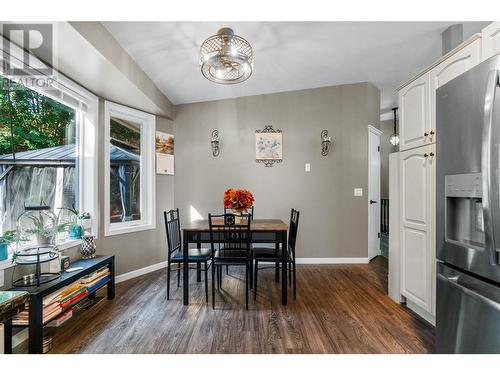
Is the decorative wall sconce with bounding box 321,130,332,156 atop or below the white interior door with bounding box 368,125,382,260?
atop

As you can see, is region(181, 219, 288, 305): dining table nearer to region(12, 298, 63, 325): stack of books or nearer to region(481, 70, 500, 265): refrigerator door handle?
region(12, 298, 63, 325): stack of books

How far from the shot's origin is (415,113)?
2072 millimetres

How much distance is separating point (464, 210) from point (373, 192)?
2725mm

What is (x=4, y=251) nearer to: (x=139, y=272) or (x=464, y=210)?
(x=139, y=272)

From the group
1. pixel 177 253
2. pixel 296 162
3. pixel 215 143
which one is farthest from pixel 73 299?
pixel 296 162

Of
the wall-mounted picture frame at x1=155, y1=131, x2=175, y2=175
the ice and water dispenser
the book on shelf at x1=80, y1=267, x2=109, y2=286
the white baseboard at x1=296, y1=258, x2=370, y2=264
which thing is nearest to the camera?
the ice and water dispenser

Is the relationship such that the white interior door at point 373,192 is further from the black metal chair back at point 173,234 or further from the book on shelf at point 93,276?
the book on shelf at point 93,276

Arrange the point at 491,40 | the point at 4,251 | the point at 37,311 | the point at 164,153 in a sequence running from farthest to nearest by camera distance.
Answer: the point at 164,153, the point at 4,251, the point at 37,311, the point at 491,40

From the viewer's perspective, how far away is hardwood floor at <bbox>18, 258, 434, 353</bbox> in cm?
173

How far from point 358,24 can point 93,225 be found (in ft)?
11.6

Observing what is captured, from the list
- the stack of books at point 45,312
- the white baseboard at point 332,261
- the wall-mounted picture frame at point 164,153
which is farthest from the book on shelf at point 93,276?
the white baseboard at point 332,261

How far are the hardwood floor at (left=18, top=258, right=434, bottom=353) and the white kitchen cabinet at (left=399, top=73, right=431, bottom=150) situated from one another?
158cm

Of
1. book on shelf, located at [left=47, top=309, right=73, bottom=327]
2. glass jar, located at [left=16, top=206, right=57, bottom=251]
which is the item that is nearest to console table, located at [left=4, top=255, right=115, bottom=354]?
book on shelf, located at [left=47, top=309, right=73, bottom=327]
